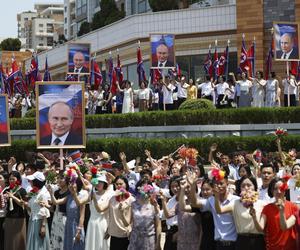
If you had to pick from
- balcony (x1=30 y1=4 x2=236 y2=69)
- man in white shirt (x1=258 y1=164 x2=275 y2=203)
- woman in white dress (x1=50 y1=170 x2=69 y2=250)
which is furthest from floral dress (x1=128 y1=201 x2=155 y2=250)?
balcony (x1=30 y1=4 x2=236 y2=69)

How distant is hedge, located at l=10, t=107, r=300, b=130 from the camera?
66.9ft

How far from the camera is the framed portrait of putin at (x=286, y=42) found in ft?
76.8

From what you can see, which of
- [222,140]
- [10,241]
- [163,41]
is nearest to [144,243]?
[10,241]

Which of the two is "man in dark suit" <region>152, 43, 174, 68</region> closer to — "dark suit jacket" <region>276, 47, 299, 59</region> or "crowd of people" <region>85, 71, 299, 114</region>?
"crowd of people" <region>85, 71, 299, 114</region>

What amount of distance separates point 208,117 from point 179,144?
3.70 ft

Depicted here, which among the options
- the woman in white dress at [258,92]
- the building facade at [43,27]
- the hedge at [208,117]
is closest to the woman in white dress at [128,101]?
the hedge at [208,117]

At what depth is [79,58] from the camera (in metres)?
29.6

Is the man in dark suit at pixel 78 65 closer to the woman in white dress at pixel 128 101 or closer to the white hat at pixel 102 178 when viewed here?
the woman in white dress at pixel 128 101

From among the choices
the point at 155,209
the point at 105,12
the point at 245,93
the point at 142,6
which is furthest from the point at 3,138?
the point at 105,12

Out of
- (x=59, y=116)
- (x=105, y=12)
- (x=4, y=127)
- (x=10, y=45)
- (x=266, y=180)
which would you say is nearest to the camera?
(x=266, y=180)

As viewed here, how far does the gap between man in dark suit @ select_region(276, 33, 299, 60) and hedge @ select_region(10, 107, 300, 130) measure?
339 cm

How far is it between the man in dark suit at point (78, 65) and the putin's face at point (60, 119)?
47.7 feet

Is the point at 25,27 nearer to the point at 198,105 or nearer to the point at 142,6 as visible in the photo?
the point at 142,6

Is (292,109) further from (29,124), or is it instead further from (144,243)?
(144,243)
